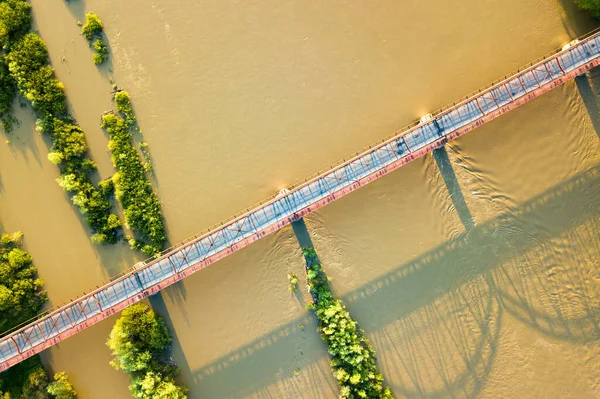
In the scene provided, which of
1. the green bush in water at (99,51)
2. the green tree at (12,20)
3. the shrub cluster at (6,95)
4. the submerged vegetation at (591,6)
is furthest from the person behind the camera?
the green bush in water at (99,51)

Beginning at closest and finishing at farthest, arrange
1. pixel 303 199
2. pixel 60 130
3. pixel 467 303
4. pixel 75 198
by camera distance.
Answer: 1. pixel 303 199
2. pixel 75 198
3. pixel 60 130
4. pixel 467 303

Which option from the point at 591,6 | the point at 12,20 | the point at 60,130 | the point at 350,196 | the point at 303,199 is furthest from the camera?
the point at 350,196

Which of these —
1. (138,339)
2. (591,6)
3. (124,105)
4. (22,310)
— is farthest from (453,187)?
(22,310)

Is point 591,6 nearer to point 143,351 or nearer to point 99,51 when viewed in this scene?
point 99,51

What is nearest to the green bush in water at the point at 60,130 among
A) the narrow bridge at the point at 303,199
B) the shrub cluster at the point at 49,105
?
the shrub cluster at the point at 49,105

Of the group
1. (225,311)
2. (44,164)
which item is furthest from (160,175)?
(225,311)

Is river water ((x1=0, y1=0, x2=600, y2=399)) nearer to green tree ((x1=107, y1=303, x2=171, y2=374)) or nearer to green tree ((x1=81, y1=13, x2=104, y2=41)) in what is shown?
green tree ((x1=81, y1=13, x2=104, y2=41))

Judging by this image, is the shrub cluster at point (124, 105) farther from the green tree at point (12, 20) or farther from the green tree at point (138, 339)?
the green tree at point (138, 339)
